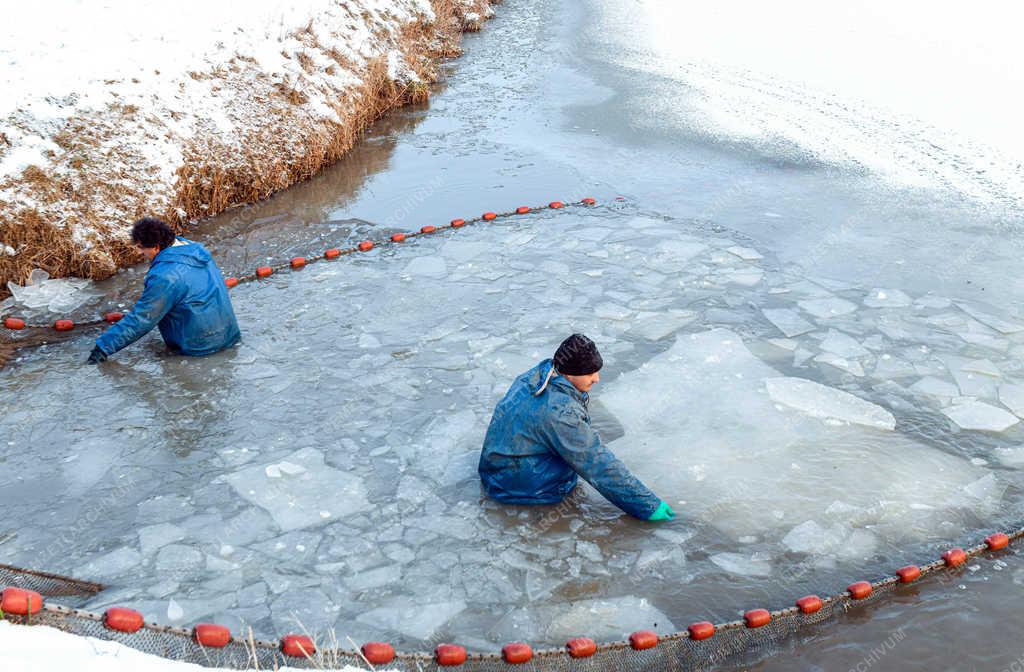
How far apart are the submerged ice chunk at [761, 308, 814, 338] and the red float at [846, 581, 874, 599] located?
311 cm

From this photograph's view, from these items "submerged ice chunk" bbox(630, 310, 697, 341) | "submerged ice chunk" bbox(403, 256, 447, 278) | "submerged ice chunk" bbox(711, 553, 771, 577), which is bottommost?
"submerged ice chunk" bbox(711, 553, 771, 577)

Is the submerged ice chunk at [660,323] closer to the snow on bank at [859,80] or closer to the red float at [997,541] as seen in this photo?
the red float at [997,541]

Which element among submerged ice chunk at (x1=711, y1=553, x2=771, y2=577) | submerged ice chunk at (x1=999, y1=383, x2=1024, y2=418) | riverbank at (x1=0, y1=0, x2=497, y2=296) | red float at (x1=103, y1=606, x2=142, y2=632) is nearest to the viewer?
red float at (x1=103, y1=606, x2=142, y2=632)

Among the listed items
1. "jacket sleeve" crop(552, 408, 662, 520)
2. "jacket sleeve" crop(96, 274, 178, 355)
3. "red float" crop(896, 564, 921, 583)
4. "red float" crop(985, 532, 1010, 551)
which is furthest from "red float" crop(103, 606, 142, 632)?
"red float" crop(985, 532, 1010, 551)

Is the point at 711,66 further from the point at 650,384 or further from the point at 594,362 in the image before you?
the point at 594,362

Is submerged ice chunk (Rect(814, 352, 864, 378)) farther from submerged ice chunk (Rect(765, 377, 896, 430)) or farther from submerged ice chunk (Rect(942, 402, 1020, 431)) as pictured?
submerged ice chunk (Rect(942, 402, 1020, 431))

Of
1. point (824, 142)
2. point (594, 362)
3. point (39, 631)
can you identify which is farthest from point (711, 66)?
point (39, 631)

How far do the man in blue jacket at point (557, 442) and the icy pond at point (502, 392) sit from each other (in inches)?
9.7

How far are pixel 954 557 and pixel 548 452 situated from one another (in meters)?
2.53

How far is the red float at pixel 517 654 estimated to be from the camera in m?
4.41

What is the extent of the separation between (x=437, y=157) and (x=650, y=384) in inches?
275

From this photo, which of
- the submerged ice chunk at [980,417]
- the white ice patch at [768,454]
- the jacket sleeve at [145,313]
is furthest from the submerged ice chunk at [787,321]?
the jacket sleeve at [145,313]

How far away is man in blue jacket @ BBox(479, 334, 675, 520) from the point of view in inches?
201

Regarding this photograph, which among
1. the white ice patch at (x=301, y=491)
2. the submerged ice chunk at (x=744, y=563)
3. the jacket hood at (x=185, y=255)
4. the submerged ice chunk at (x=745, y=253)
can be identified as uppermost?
the jacket hood at (x=185, y=255)
